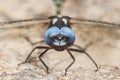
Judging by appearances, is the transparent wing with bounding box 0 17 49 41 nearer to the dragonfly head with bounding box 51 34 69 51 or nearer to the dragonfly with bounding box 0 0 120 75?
the dragonfly with bounding box 0 0 120 75

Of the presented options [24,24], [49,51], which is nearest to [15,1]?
[24,24]

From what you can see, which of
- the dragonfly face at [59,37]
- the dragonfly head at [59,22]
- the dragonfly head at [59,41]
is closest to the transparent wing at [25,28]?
the dragonfly head at [59,22]

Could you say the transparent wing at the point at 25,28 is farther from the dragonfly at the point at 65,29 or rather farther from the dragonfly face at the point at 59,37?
the dragonfly face at the point at 59,37

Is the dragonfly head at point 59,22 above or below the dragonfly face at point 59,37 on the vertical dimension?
above

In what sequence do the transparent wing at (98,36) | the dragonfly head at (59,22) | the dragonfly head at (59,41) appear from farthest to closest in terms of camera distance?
the transparent wing at (98,36) < the dragonfly head at (59,22) < the dragonfly head at (59,41)

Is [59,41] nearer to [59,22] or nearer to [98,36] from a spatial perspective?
[59,22]

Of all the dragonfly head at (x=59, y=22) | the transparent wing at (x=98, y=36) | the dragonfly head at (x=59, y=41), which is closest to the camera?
the dragonfly head at (x=59, y=41)

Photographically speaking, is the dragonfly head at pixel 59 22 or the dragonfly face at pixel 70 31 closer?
the dragonfly face at pixel 70 31

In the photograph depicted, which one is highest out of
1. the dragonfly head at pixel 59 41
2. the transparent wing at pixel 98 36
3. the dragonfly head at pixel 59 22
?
the dragonfly head at pixel 59 22

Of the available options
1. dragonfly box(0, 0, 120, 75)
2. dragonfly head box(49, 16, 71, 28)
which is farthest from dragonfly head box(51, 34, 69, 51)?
dragonfly head box(49, 16, 71, 28)
